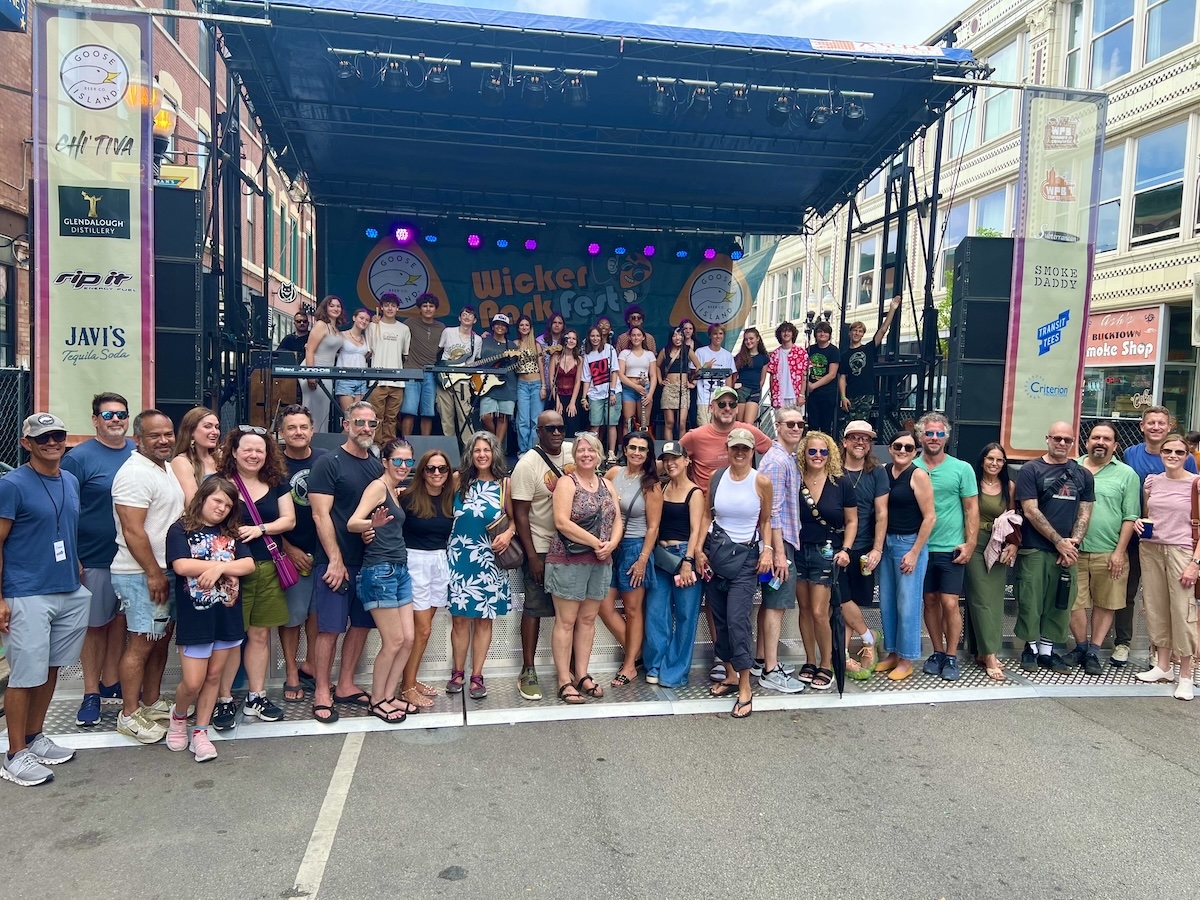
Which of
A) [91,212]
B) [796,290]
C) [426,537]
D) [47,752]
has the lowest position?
[47,752]

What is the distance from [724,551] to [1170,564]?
3.21m

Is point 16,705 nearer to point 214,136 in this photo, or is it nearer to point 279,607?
point 279,607

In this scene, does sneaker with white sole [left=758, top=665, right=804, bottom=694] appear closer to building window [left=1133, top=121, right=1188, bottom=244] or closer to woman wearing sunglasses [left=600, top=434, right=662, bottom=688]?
woman wearing sunglasses [left=600, top=434, right=662, bottom=688]

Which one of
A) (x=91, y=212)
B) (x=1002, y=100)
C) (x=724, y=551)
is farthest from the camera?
(x=1002, y=100)

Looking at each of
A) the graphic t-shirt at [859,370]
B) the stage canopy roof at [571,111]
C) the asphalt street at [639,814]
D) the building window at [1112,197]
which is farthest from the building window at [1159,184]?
the asphalt street at [639,814]

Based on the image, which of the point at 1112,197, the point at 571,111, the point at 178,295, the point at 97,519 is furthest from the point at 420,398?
the point at 1112,197

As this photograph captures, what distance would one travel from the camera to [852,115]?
8.34 m

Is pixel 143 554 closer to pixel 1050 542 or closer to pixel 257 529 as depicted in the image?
pixel 257 529

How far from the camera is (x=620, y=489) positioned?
512 centimetres

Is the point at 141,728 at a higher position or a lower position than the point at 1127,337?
lower

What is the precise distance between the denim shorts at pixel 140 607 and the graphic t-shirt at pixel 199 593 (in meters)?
0.30

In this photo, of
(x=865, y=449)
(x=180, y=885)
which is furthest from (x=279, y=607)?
(x=865, y=449)

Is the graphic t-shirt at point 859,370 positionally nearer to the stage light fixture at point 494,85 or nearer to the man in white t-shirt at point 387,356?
the stage light fixture at point 494,85

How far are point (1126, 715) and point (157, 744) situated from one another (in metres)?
5.63
